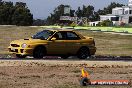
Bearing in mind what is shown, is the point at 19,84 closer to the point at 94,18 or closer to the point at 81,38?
the point at 81,38

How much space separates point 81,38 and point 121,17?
404ft

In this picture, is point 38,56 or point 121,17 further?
point 121,17

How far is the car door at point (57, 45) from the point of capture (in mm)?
23047

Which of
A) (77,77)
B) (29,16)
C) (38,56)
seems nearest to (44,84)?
(77,77)

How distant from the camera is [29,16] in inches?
5694

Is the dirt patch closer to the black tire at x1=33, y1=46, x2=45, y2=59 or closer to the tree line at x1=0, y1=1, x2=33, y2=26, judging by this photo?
the black tire at x1=33, y1=46, x2=45, y2=59

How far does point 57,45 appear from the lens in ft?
76.5

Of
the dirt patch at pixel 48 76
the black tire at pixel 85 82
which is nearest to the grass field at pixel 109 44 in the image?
the dirt patch at pixel 48 76

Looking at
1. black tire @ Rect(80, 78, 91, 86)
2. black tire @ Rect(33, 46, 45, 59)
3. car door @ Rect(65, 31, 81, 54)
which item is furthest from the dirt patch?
car door @ Rect(65, 31, 81, 54)

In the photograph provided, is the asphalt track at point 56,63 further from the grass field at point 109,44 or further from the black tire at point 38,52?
the grass field at point 109,44

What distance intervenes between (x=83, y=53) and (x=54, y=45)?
172cm

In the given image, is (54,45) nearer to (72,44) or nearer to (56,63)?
(72,44)

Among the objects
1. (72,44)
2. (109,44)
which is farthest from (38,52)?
(109,44)

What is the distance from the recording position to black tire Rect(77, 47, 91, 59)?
23.8 m
